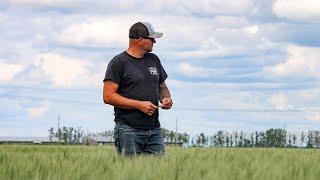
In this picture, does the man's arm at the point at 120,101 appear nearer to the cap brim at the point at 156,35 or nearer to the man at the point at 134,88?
the man at the point at 134,88

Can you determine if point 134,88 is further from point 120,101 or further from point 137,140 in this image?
point 137,140

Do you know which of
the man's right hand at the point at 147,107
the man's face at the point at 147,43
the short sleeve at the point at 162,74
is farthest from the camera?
the short sleeve at the point at 162,74

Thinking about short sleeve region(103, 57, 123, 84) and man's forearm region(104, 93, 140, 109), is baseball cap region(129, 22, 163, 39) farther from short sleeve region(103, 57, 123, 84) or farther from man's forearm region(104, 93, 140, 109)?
man's forearm region(104, 93, 140, 109)

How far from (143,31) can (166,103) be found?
761 mm

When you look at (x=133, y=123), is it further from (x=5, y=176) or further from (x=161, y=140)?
(x=5, y=176)

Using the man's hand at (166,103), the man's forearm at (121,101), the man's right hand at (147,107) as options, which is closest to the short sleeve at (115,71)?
the man's forearm at (121,101)

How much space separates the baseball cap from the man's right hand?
27.1 inches

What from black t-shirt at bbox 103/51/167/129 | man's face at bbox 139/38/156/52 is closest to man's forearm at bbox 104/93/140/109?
black t-shirt at bbox 103/51/167/129

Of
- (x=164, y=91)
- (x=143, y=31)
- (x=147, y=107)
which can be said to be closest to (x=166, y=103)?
(x=147, y=107)

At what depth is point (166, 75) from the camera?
789 centimetres

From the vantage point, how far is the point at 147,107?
7121 millimetres

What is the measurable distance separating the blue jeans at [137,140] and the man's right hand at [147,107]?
31 cm

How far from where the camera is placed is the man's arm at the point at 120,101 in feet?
23.4

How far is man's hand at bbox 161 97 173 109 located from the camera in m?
7.37
